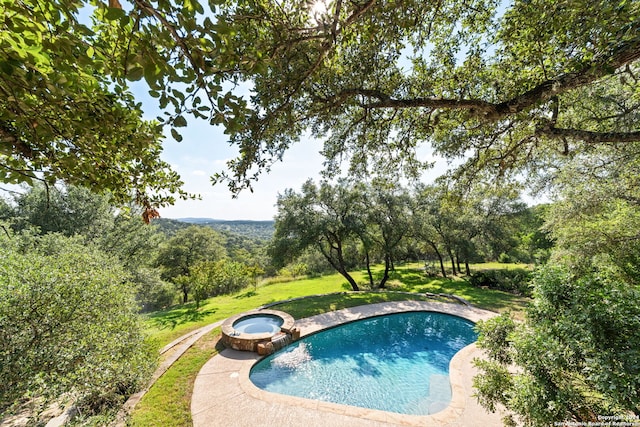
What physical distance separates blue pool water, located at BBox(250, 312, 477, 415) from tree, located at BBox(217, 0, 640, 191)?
648 cm

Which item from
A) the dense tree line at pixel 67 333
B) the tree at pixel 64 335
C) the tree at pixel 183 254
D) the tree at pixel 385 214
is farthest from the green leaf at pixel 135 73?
the tree at pixel 183 254

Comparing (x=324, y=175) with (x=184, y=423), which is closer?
(x=184, y=423)

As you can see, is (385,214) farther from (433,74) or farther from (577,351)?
(577,351)

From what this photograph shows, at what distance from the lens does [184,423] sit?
476 centimetres

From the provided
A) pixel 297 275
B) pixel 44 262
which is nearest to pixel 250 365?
pixel 44 262

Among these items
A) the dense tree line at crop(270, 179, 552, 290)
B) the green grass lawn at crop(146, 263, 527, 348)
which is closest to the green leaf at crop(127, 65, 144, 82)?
the green grass lawn at crop(146, 263, 527, 348)

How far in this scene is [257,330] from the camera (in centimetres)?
983

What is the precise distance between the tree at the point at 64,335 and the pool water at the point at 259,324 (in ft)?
17.5

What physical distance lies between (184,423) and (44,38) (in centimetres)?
651

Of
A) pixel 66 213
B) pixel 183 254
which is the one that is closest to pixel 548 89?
pixel 66 213

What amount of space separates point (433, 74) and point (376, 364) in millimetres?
9158

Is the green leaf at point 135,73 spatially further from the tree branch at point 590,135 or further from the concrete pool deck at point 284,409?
the concrete pool deck at point 284,409

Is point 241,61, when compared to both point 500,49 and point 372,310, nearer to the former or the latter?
point 500,49

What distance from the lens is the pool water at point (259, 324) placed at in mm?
9750
